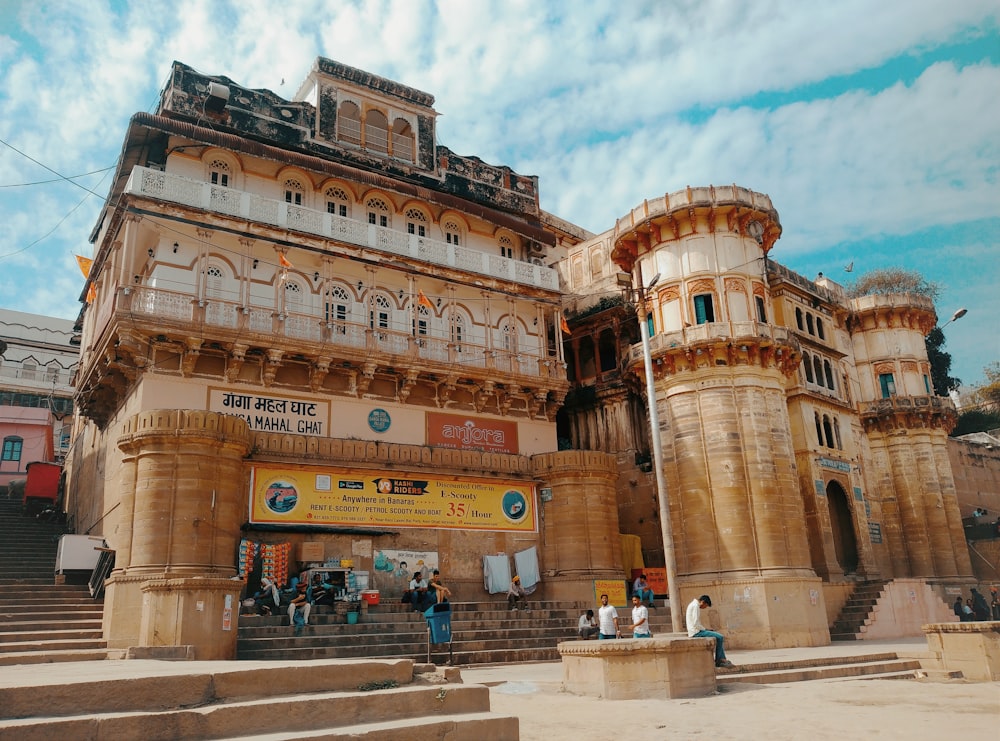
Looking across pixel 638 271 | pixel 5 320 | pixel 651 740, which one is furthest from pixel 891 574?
pixel 5 320

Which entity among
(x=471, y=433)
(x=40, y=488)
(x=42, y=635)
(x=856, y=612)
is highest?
(x=471, y=433)

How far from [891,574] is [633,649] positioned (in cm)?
2409

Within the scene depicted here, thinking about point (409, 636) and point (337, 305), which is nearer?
point (409, 636)

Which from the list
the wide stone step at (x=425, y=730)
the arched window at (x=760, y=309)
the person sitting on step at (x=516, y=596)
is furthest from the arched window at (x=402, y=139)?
the wide stone step at (x=425, y=730)

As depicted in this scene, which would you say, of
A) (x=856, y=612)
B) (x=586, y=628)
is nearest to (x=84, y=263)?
(x=586, y=628)

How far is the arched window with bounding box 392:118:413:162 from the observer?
28172 millimetres

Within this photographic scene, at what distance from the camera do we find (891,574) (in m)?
31.7

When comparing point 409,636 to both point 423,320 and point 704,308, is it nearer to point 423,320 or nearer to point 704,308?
point 423,320

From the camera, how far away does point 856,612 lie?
26.8 meters

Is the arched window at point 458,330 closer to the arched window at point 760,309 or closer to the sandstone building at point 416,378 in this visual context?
the sandstone building at point 416,378

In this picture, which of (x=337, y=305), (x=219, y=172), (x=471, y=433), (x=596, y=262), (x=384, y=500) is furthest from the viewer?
(x=596, y=262)

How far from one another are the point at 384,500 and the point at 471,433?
437 centimetres

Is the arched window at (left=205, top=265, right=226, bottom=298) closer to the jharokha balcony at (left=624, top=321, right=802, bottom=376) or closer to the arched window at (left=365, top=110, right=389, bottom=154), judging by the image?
the arched window at (left=365, top=110, right=389, bottom=154)

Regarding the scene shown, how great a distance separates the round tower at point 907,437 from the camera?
32281 millimetres
